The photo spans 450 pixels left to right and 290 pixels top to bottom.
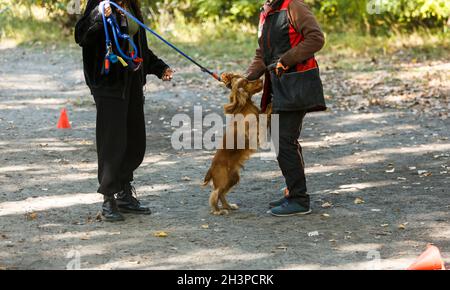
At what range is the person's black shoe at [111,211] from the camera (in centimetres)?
671

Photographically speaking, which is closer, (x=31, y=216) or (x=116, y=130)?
(x=116, y=130)

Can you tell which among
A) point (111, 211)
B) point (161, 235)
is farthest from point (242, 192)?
point (161, 235)

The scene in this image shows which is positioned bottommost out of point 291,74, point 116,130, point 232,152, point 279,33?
point 232,152

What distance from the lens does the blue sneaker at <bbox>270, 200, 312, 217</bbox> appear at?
6.87 meters

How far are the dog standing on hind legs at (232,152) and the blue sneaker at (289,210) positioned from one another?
18.3 inches

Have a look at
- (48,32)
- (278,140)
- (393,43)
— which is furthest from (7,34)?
(278,140)

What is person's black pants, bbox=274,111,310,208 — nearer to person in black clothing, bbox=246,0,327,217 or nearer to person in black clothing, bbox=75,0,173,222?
person in black clothing, bbox=246,0,327,217

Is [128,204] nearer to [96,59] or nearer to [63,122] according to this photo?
[96,59]

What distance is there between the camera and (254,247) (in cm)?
598

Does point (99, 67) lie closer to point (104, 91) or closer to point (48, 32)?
point (104, 91)

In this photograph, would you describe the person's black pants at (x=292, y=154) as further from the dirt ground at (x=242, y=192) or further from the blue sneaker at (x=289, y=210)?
the dirt ground at (x=242, y=192)

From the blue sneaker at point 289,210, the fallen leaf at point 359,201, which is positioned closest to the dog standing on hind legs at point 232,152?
the blue sneaker at point 289,210

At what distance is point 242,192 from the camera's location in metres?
7.84

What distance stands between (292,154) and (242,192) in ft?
3.99
